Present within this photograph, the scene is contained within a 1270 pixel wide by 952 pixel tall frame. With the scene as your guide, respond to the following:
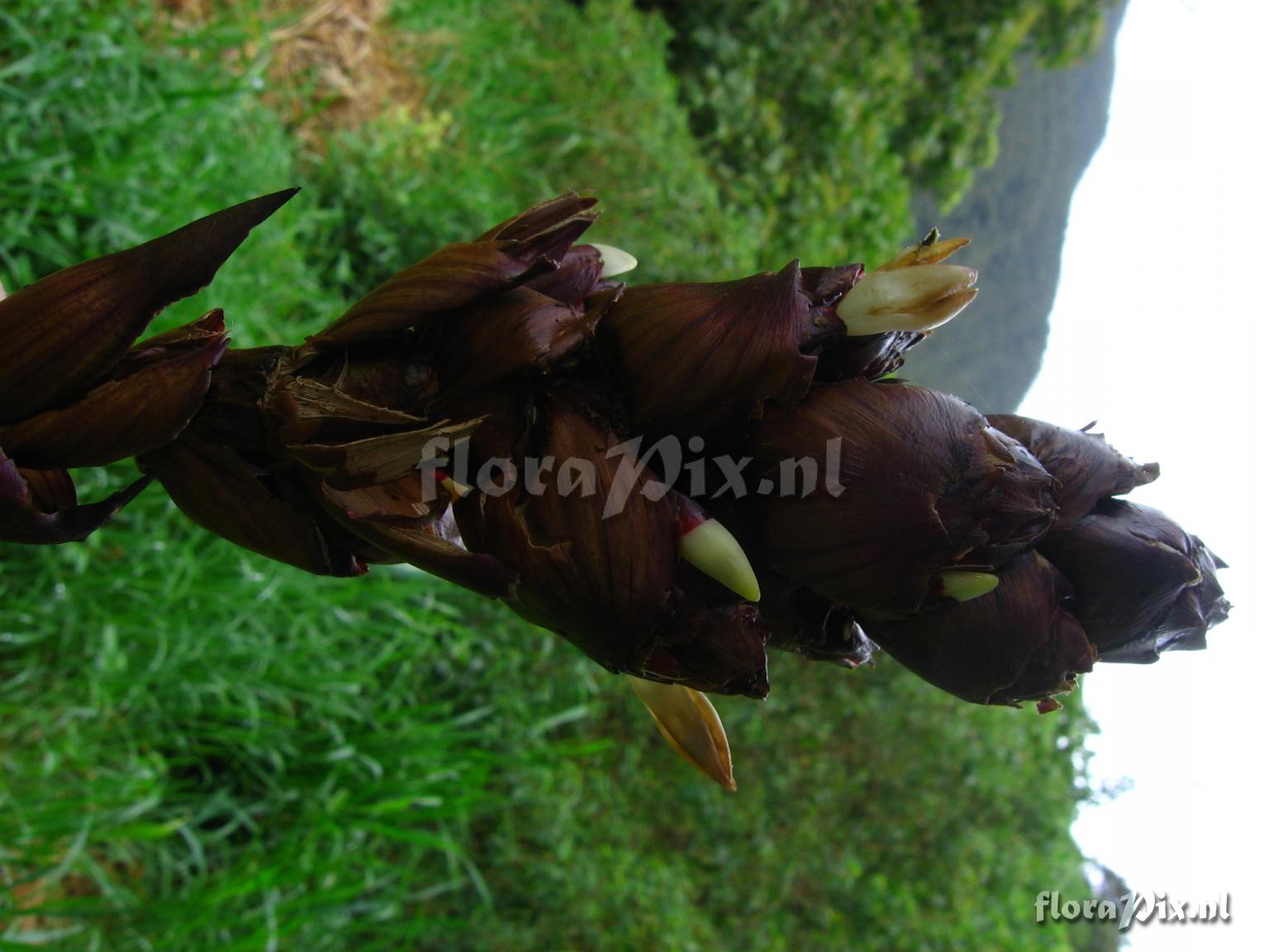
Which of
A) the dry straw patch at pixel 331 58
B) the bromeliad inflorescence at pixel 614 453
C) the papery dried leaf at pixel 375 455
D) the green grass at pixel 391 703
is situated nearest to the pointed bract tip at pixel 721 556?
the bromeliad inflorescence at pixel 614 453

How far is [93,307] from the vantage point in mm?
451

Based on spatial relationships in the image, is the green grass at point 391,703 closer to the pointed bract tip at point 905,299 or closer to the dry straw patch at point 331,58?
the dry straw patch at point 331,58

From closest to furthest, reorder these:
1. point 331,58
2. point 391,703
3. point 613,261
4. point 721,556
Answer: point 721,556, point 613,261, point 391,703, point 331,58

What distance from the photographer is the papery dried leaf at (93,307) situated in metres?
0.45

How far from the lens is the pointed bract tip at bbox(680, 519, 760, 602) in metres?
0.44

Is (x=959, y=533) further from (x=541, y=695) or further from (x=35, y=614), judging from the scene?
(x=541, y=695)

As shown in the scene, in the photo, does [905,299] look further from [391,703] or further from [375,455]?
[391,703]

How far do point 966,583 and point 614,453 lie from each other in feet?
0.54

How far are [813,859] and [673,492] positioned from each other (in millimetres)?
3080

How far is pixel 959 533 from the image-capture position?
444 millimetres

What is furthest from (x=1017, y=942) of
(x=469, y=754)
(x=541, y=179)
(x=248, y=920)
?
(x=541, y=179)

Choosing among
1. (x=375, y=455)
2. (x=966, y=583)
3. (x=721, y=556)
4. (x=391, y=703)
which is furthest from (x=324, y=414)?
(x=391, y=703)

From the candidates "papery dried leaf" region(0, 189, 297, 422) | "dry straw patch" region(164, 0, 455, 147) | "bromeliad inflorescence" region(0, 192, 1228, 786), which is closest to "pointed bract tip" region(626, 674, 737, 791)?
"bromeliad inflorescence" region(0, 192, 1228, 786)

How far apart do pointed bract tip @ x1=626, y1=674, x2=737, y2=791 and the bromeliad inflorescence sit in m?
0.07
